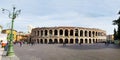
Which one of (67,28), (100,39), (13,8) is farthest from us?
(100,39)

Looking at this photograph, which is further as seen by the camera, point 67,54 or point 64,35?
point 64,35

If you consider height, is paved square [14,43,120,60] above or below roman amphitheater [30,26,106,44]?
above

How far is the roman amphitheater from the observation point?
92938 millimetres

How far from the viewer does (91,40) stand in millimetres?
99562

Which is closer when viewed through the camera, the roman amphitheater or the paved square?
the paved square

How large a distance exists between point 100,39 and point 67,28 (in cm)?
2321

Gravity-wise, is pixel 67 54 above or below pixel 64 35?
above

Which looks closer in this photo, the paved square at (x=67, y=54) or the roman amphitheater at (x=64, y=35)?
the paved square at (x=67, y=54)

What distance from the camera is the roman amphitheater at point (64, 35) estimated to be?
3659 inches

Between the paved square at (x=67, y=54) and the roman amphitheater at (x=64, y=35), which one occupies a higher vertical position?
the paved square at (x=67, y=54)

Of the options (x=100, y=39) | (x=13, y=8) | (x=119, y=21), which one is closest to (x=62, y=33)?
(x=100, y=39)

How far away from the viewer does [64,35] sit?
92.9 meters

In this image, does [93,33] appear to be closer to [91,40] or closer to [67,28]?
A: [91,40]

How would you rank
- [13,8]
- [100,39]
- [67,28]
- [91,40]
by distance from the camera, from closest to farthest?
[13,8]
[67,28]
[91,40]
[100,39]
